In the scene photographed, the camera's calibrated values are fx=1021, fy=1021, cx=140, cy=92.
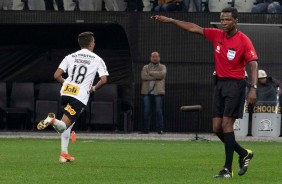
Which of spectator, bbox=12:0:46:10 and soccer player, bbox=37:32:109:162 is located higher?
spectator, bbox=12:0:46:10

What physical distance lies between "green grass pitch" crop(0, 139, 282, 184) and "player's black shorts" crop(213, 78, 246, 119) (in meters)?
0.95

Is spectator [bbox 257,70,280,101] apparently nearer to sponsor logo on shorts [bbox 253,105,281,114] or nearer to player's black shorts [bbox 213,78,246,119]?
sponsor logo on shorts [bbox 253,105,281,114]

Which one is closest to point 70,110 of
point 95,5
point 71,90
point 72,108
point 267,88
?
point 72,108

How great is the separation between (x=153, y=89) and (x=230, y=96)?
15161 millimetres

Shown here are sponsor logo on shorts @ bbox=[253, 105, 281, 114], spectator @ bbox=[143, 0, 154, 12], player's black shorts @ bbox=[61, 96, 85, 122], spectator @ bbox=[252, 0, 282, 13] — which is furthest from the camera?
spectator @ bbox=[143, 0, 154, 12]

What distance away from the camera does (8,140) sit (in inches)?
1035

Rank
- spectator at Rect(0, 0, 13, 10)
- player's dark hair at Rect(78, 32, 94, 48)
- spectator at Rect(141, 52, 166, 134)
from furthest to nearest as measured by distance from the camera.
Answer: spectator at Rect(0, 0, 13, 10) < spectator at Rect(141, 52, 166, 134) < player's dark hair at Rect(78, 32, 94, 48)

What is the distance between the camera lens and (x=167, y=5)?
3017 cm

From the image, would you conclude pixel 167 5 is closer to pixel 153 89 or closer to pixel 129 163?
pixel 153 89

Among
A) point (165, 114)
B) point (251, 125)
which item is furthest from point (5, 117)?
point (251, 125)

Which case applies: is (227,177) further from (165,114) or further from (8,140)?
(165,114)

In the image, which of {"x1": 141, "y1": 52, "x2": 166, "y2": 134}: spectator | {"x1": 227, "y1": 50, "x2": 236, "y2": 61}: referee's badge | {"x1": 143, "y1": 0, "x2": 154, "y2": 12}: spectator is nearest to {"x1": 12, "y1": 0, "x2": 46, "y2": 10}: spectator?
{"x1": 143, "y1": 0, "x2": 154, "y2": 12}: spectator

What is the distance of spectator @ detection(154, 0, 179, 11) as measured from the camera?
30.1m

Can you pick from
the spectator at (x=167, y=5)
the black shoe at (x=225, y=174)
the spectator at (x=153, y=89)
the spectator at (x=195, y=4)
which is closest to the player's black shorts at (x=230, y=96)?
the black shoe at (x=225, y=174)
